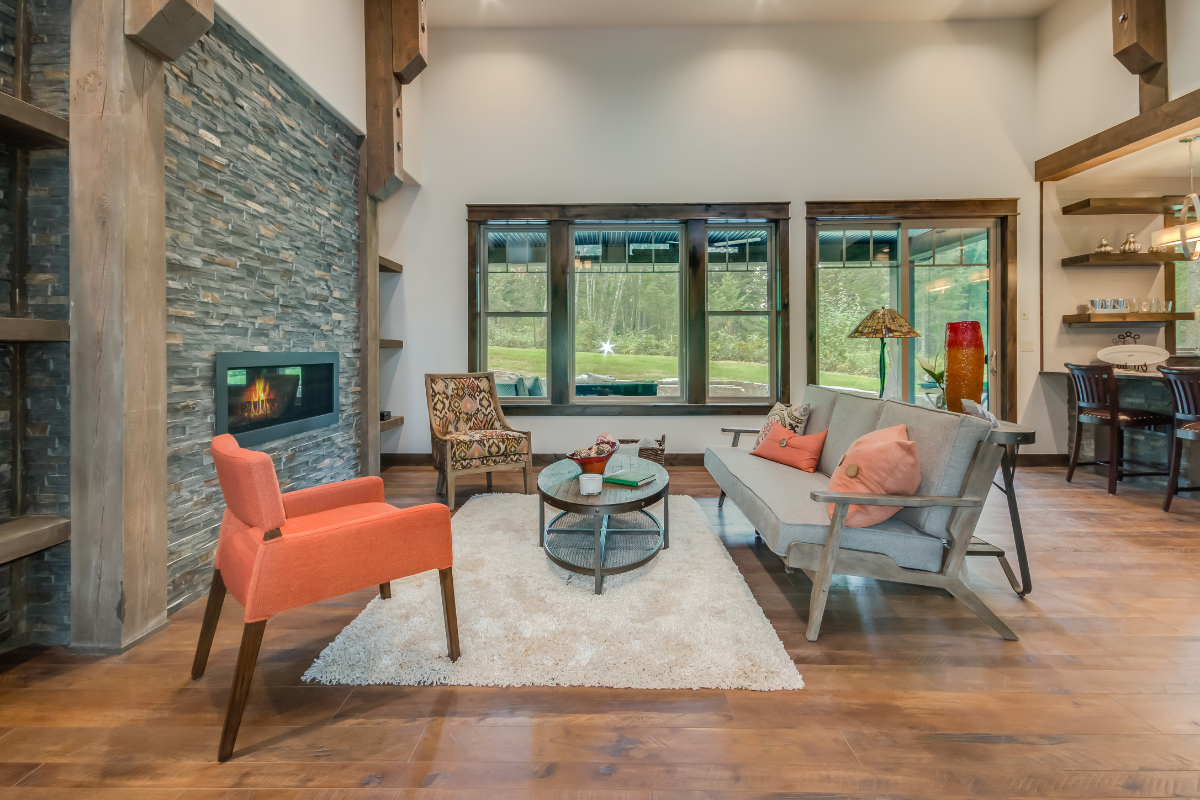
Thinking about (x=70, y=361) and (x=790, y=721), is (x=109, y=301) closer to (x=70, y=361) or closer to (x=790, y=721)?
(x=70, y=361)

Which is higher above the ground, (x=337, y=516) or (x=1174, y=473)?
(x=337, y=516)

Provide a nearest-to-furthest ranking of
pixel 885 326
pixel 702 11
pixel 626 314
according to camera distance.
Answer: pixel 885 326 → pixel 702 11 → pixel 626 314

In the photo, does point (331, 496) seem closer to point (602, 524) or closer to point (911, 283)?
point (602, 524)

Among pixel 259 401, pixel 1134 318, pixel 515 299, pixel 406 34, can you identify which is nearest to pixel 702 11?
pixel 406 34

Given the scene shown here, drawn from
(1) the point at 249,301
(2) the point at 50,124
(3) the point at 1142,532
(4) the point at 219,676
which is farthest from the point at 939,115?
(4) the point at 219,676

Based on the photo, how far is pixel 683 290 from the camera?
5527 mm

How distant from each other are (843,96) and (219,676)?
21.3ft

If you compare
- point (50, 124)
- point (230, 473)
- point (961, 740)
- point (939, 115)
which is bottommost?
point (961, 740)

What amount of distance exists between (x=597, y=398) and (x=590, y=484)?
295 centimetres

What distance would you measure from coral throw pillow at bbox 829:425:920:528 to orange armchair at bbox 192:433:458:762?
1600mm

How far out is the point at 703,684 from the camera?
1.79 m

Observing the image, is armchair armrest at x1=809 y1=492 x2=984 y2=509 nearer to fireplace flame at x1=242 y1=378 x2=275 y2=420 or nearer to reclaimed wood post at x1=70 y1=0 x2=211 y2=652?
reclaimed wood post at x1=70 y1=0 x2=211 y2=652

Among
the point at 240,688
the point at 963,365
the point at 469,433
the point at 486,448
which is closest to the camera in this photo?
the point at 240,688

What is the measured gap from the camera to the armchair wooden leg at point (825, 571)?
208cm
